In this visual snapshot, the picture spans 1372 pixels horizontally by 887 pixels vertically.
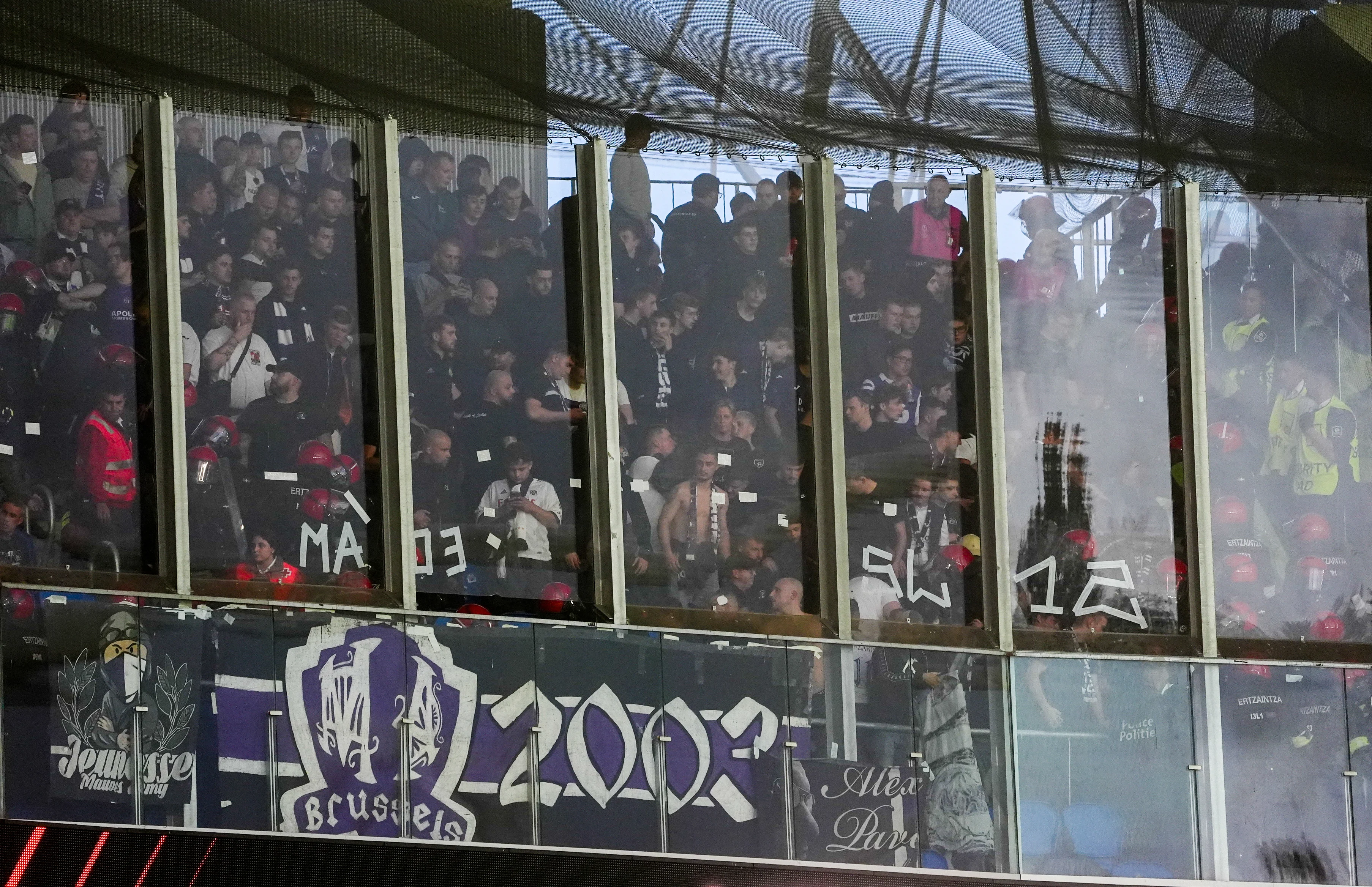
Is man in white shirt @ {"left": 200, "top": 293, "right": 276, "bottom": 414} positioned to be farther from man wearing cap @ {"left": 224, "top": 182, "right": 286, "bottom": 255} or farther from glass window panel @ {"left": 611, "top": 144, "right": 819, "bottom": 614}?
glass window panel @ {"left": 611, "top": 144, "right": 819, "bottom": 614}

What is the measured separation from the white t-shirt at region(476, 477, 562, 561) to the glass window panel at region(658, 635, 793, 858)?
888 mm

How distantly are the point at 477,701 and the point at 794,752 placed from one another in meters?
1.82

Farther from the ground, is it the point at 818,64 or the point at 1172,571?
the point at 818,64

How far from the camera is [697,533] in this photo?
476 inches

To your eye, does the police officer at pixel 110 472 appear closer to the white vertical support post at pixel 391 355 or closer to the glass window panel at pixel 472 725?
the white vertical support post at pixel 391 355

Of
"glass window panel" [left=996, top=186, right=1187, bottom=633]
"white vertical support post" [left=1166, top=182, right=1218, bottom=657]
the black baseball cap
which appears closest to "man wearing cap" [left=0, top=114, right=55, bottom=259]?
the black baseball cap

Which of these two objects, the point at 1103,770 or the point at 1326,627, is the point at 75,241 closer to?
the point at 1103,770

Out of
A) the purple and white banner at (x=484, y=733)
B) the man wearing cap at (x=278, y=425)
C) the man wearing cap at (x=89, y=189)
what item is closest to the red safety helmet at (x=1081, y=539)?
the purple and white banner at (x=484, y=733)

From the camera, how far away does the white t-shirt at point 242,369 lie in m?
11.5

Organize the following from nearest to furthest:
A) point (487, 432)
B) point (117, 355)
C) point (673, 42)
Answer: point (117, 355)
point (487, 432)
point (673, 42)

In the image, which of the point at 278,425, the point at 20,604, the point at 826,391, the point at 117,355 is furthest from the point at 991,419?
the point at 20,604

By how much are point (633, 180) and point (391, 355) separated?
1.77 metres

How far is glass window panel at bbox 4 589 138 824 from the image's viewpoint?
10.6 m

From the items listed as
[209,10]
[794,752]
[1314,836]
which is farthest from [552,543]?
[1314,836]
